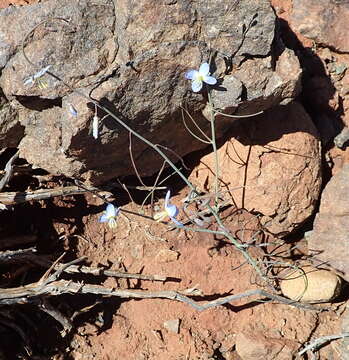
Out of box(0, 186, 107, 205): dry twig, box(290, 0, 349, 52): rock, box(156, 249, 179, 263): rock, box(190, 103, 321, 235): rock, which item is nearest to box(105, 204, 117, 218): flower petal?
box(0, 186, 107, 205): dry twig

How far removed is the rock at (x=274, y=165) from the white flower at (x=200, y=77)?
20.0 inches

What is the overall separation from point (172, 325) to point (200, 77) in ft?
4.47

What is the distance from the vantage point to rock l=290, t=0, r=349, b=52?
326cm


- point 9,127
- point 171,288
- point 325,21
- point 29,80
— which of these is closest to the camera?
point 29,80

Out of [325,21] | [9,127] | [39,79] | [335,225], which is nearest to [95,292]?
[9,127]

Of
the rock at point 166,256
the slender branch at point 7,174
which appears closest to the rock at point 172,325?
the rock at point 166,256

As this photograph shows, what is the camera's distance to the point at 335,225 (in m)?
3.15

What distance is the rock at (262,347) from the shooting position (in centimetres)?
301

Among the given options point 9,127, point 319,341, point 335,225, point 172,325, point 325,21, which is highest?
point 325,21

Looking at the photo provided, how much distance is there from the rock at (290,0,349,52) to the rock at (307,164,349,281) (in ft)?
2.41

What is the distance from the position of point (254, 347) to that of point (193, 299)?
0.41 m

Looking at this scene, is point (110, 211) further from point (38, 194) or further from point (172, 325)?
point (172, 325)

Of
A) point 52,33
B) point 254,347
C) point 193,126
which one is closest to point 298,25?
point 193,126

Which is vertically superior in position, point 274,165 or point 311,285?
point 274,165
